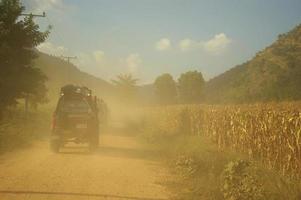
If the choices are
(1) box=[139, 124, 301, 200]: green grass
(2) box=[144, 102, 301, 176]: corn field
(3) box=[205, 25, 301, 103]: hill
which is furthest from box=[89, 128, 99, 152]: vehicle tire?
(3) box=[205, 25, 301, 103]: hill

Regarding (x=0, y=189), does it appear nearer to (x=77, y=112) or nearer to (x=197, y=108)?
(x=77, y=112)

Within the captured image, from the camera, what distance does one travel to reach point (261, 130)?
50.8 feet

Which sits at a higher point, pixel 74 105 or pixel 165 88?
pixel 165 88

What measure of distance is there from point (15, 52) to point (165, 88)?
107m

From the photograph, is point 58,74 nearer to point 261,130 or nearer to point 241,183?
point 261,130

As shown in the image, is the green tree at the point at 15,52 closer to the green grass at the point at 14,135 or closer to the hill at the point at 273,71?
the green grass at the point at 14,135

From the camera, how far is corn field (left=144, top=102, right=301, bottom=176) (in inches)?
512

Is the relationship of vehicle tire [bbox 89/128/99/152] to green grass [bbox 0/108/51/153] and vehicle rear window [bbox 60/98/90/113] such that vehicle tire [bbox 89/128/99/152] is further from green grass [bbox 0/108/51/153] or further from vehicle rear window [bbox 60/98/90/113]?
green grass [bbox 0/108/51/153]

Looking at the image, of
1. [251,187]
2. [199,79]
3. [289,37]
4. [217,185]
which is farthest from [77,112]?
[199,79]

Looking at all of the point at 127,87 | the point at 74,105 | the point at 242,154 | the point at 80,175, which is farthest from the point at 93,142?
the point at 127,87

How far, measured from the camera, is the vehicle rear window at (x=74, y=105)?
67.5 feet

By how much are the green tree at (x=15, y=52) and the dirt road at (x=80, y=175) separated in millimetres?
4473

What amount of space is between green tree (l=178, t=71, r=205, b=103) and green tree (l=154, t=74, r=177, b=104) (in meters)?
4.62

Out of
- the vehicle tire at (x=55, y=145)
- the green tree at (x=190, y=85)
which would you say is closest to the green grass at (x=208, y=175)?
the vehicle tire at (x=55, y=145)
